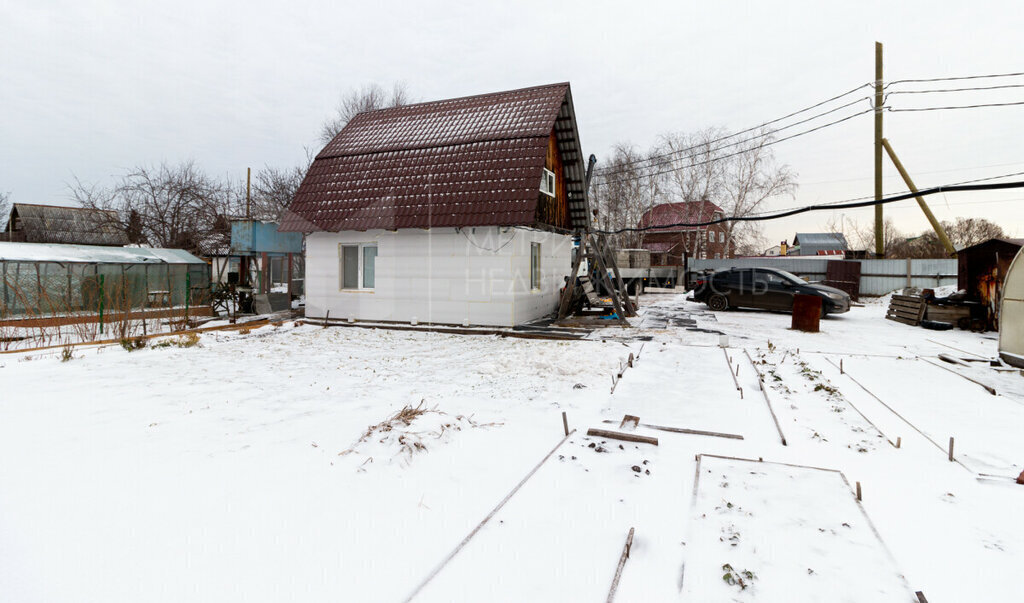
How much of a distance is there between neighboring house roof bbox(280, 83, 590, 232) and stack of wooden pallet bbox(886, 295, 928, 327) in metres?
9.57

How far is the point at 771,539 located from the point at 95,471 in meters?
4.78

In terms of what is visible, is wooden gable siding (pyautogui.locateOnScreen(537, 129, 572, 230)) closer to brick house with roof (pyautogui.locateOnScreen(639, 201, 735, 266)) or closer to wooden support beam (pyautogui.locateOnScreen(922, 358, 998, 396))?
wooden support beam (pyautogui.locateOnScreen(922, 358, 998, 396))

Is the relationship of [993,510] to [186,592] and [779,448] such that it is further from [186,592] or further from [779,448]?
[186,592]

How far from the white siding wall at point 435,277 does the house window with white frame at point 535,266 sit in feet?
0.98

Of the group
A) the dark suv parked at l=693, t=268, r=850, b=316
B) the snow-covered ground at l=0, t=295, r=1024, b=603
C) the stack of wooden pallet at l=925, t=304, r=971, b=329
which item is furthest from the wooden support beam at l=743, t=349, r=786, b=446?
the dark suv parked at l=693, t=268, r=850, b=316

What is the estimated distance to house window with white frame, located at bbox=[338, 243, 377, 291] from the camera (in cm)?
1194

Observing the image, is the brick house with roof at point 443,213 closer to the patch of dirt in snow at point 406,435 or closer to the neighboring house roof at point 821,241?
the patch of dirt in snow at point 406,435

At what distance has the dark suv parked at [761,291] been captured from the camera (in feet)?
44.0

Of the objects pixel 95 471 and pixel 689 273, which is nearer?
pixel 95 471

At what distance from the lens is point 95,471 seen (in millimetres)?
3414

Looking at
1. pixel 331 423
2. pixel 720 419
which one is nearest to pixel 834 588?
pixel 720 419

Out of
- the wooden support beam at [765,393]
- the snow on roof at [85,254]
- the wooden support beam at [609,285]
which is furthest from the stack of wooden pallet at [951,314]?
the snow on roof at [85,254]

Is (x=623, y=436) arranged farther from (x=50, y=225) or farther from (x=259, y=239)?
(x=50, y=225)

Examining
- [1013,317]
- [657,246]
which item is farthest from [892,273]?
[657,246]
